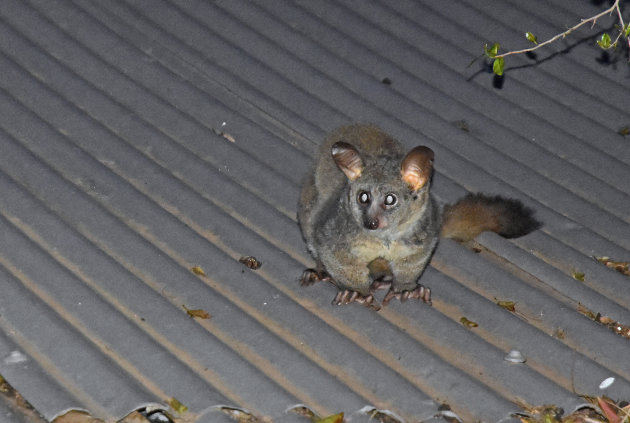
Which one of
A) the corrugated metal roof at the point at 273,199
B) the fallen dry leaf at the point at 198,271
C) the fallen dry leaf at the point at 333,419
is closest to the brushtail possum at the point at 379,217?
the corrugated metal roof at the point at 273,199

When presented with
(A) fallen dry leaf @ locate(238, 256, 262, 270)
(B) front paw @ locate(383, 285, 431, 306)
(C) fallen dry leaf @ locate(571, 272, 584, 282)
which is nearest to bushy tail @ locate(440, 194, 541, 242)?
(C) fallen dry leaf @ locate(571, 272, 584, 282)

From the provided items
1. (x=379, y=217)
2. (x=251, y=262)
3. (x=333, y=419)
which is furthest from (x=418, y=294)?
(x=333, y=419)

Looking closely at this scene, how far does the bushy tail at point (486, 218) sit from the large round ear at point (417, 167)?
0.47 metres

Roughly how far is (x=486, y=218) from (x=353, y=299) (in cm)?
80

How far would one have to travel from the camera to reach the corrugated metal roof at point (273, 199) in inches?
141

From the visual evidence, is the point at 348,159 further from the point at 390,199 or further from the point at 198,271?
the point at 198,271

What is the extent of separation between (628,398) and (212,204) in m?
2.10

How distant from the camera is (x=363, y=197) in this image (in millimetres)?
3951

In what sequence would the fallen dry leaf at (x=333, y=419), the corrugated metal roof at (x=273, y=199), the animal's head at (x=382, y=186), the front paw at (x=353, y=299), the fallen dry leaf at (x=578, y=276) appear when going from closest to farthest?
the fallen dry leaf at (x=333, y=419) < the corrugated metal roof at (x=273, y=199) < the animal's head at (x=382, y=186) < the front paw at (x=353, y=299) < the fallen dry leaf at (x=578, y=276)

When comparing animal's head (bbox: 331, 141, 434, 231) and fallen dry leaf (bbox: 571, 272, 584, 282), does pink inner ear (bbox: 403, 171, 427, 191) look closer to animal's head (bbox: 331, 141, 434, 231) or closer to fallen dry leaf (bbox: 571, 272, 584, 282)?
animal's head (bbox: 331, 141, 434, 231)

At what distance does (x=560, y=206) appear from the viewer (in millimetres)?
4613

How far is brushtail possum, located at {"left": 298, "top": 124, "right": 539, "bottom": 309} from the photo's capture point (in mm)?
3928

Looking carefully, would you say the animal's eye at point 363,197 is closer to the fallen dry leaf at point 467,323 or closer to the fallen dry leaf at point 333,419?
the fallen dry leaf at point 467,323

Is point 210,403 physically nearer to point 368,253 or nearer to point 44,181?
point 368,253
